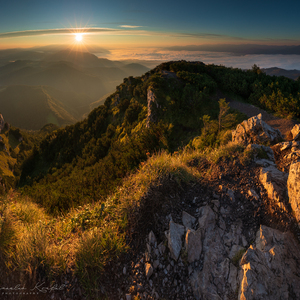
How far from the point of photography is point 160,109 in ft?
95.5

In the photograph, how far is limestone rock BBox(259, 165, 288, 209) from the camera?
3.93 meters

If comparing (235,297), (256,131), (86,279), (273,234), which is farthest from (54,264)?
(256,131)

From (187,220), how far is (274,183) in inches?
97.1

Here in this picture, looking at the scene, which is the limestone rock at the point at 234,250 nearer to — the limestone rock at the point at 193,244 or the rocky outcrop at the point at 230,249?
the rocky outcrop at the point at 230,249

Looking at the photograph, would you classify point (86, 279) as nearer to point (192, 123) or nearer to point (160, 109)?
point (192, 123)

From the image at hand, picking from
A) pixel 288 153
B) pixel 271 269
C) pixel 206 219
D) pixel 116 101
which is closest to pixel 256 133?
pixel 288 153

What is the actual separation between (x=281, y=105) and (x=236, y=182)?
70.8 feet

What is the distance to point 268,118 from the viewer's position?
64.7 feet

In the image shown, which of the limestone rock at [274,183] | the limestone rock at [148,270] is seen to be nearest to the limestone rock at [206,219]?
the limestone rock at [148,270]

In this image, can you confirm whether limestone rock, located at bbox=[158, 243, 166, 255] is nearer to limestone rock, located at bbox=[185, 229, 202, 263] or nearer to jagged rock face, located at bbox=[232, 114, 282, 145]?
limestone rock, located at bbox=[185, 229, 202, 263]

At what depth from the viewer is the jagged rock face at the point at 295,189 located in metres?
3.47

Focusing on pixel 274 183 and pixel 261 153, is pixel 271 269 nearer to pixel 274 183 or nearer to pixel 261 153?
pixel 274 183

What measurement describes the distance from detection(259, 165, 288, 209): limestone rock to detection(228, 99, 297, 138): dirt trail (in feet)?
37.2

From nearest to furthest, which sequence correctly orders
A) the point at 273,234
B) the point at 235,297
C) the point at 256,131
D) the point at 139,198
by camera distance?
the point at 235,297, the point at 273,234, the point at 139,198, the point at 256,131
